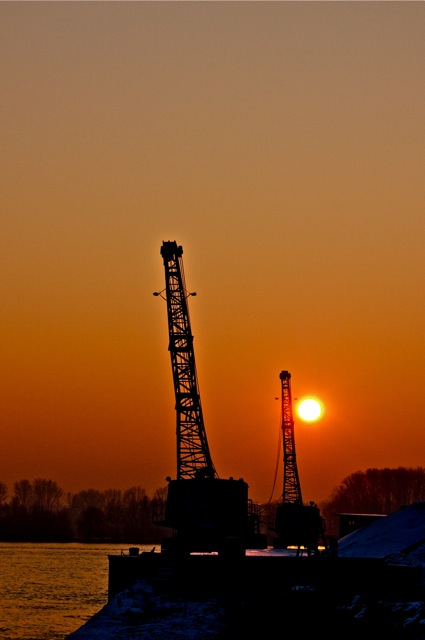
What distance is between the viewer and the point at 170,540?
77.6 m

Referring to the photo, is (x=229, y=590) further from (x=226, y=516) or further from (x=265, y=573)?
(x=226, y=516)

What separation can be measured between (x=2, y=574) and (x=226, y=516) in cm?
7199

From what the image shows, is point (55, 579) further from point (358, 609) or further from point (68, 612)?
point (358, 609)

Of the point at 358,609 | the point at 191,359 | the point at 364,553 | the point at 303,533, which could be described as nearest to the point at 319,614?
the point at 358,609

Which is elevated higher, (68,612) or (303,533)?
(303,533)

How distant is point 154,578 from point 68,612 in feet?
119

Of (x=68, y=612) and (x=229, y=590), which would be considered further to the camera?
(x=68, y=612)

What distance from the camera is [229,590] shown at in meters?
54.8

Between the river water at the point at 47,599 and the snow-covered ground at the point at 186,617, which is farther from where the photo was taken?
the river water at the point at 47,599

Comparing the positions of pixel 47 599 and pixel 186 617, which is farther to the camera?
pixel 47 599

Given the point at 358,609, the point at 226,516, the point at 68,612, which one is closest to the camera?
the point at 358,609

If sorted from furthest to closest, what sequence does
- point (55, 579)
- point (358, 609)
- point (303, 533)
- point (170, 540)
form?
point (55, 579), point (303, 533), point (170, 540), point (358, 609)

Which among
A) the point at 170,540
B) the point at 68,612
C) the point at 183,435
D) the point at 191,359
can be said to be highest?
the point at 191,359

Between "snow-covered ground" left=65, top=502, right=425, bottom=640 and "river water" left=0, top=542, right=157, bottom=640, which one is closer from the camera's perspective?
"snow-covered ground" left=65, top=502, right=425, bottom=640
